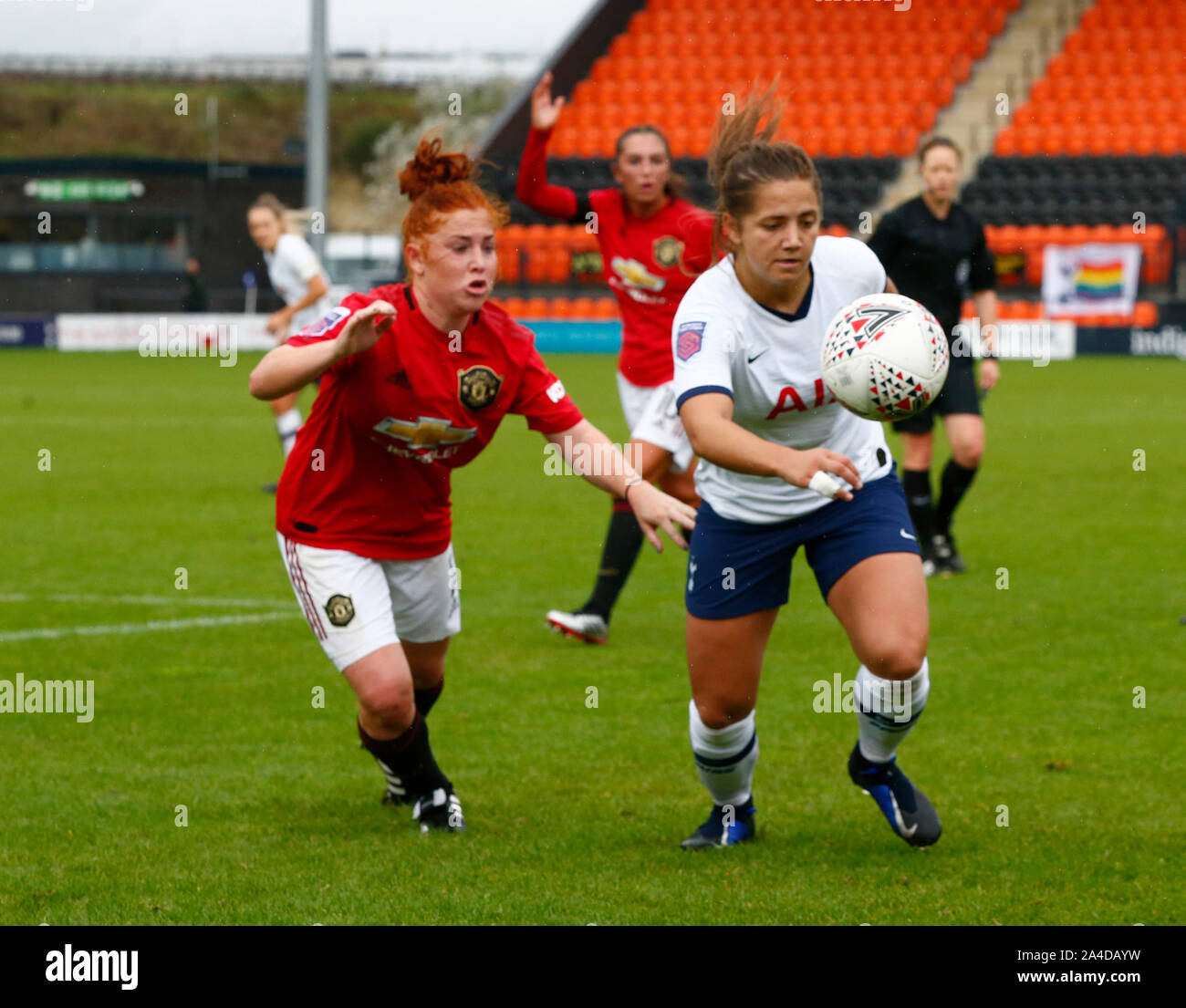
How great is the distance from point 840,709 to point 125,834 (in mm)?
2795

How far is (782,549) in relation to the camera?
4898 mm

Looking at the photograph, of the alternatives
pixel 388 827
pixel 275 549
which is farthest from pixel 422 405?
pixel 275 549

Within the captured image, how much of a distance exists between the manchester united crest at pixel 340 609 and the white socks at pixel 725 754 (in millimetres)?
1013

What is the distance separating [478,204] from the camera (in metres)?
4.92

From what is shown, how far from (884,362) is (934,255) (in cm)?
536

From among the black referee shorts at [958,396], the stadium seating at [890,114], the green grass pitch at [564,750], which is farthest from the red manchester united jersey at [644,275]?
the stadium seating at [890,114]

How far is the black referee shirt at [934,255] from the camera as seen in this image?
9492mm

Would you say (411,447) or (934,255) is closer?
(411,447)

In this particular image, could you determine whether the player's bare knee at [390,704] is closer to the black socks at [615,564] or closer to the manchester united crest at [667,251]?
the black socks at [615,564]

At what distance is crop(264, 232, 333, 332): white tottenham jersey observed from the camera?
44.1 feet

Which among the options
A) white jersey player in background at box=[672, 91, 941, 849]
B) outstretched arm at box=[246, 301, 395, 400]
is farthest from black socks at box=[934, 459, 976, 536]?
outstretched arm at box=[246, 301, 395, 400]

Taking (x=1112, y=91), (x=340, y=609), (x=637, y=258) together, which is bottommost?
(x=340, y=609)

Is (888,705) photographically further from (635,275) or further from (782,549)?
(635,275)

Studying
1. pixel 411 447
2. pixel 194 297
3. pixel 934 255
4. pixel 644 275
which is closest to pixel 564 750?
pixel 411 447
